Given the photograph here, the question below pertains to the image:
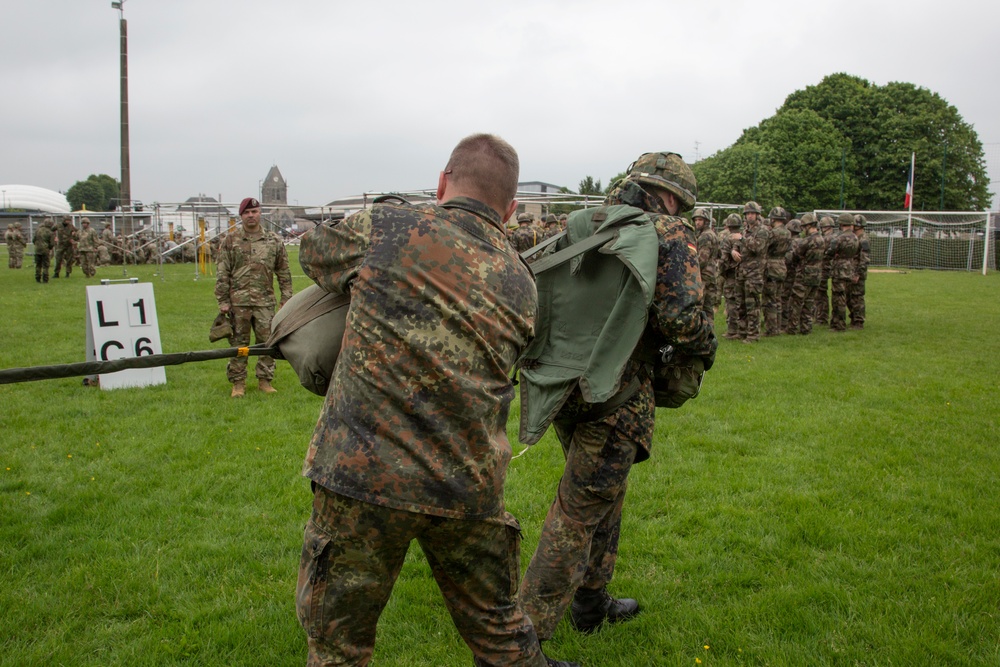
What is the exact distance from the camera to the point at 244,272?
871cm

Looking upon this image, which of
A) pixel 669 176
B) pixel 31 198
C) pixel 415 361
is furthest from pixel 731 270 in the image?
pixel 31 198

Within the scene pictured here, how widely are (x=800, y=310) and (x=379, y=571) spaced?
1367cm

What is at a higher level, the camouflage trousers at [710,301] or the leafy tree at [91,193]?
the leafy tree at [91,193]

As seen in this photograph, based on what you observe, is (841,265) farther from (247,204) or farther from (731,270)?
(247,204)

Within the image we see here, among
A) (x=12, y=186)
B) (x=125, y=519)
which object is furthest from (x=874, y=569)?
(x=12, y=186)

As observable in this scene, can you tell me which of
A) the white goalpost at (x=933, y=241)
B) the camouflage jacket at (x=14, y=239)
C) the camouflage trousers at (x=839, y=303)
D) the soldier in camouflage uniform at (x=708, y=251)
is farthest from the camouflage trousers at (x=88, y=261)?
the white goalpost at (x=933, y=241)

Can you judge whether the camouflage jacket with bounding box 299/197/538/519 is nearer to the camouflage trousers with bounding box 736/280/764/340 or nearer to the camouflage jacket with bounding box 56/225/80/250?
the camouflage trousers with bounding box 736/280/764/340

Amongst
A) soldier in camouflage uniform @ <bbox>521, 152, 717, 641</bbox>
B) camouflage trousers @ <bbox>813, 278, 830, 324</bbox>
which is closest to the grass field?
soldier in camouflage uniform @ <bbox>521, 152, 717, 641</bbox>

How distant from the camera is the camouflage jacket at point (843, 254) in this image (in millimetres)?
14186

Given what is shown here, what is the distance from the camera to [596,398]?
304 centimetres

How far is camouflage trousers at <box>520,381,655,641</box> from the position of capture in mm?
3342

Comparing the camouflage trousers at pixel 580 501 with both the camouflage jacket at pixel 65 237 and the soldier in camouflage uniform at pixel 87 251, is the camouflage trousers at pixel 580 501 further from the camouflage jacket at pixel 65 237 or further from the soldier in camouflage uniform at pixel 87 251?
the soldier in camouflage uniform at pixel 87 251

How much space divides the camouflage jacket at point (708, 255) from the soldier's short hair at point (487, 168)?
30.8 ft

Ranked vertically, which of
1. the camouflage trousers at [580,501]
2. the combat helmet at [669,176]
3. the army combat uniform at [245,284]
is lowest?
the camouflage trousers at [580,501]
